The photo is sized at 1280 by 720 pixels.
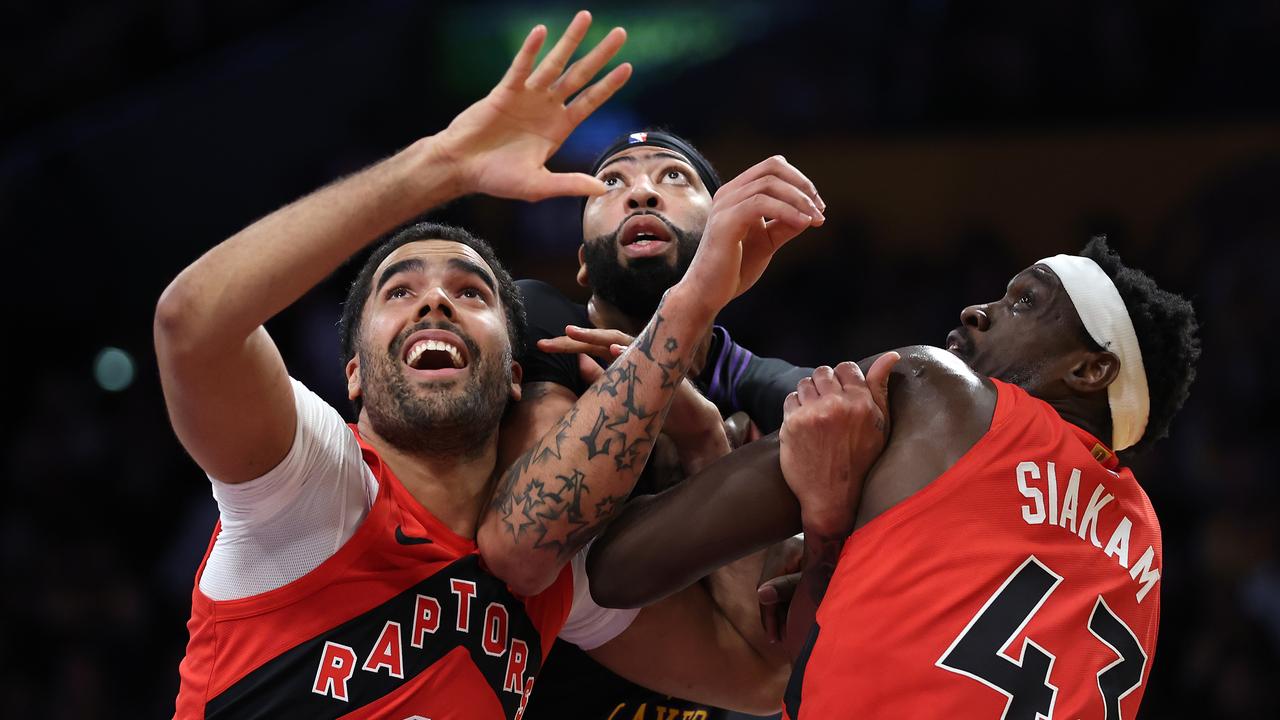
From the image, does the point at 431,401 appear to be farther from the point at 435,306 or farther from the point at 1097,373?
the point at 1097,373

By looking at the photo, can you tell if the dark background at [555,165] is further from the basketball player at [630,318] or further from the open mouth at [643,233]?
the open mouth at [643,233]

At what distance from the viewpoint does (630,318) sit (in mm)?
3949

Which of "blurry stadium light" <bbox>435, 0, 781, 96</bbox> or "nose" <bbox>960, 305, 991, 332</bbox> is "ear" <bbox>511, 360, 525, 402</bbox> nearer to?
"nose" <bbox>960, 305, 991, 332</bbox>

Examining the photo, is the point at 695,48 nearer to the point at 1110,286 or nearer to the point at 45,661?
the point at 45,661

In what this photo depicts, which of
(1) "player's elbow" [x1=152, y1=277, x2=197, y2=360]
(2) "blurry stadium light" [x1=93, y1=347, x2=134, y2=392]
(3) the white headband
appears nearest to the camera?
(1) "player's elbow" [x1=152, y1=277, x2=197, y2=360]

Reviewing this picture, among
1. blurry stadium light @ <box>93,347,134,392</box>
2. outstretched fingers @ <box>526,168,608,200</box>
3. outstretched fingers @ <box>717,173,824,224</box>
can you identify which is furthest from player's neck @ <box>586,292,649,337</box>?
blurry stadium light @ <box>93,347,134,392</box>

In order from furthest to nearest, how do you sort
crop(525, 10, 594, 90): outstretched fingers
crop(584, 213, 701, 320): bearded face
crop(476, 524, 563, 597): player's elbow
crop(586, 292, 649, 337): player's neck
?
crop(586, 292, 649, 337): player's neck < crop(584, 213, 701, 320): bearded face < crop(476, 524, 563, 597): player's elbow < crop(525, 10, 594, 90): outstretched fingers

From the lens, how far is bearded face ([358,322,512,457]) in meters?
3.16

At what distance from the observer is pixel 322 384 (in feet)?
25.6

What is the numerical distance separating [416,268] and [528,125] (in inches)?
26.5

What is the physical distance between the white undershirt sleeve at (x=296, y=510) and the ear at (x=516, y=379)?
0.52m

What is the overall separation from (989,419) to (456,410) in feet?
3.96

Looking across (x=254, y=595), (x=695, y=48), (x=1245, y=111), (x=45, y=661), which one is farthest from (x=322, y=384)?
(x=1245, y=111)

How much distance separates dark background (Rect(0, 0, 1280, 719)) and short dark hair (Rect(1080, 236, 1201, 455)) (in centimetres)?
392
